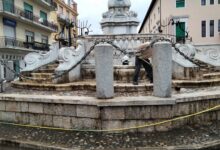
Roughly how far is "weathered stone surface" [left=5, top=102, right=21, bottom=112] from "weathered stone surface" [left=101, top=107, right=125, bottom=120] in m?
2.32

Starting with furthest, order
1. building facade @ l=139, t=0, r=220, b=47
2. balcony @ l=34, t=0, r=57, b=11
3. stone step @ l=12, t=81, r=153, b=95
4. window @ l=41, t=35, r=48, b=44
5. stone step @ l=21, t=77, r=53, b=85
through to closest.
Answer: window @ l=41, t=35, r=48, b=44 → balcony @ l=34, t=0, r=57, b=11 → building facade @ l=139, t=0, r=220, b=47 → stone step @ l=21, t=77, r=53, b=85 → stone step @ l=12, t=81, r=153, b=95

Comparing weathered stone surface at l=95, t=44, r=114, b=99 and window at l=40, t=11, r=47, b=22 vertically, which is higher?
window at l=40, t=11, r=47, b=22

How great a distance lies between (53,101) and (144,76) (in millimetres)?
4608

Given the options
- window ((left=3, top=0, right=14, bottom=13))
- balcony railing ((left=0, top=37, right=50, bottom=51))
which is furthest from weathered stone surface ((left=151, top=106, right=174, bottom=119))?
window ((left=3, top=0, right=14, bottom=13))

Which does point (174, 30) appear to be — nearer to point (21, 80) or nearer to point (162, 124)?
point (21, 80)

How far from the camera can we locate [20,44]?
1277 inches

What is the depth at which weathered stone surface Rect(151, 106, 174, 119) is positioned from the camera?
6.25 m

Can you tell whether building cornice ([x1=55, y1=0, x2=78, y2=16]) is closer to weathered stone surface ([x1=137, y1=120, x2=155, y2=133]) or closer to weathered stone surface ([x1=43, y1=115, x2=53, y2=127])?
weathered stone surface ([x1=43, y1=115, x2=53, y2=127])

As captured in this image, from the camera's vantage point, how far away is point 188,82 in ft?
29.1

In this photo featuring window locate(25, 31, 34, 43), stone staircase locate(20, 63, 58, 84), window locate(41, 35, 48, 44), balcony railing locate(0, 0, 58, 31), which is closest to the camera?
stone staircase locate(20, 63, 58, 84)

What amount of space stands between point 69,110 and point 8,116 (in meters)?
1.94

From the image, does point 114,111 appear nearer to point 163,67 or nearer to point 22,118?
point 163,67

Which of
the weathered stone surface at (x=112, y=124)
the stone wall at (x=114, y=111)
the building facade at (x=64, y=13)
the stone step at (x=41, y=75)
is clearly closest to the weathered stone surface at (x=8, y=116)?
the stone wall at (x=114, y=111)

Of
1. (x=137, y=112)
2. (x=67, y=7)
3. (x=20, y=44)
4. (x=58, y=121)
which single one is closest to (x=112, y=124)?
(x=137, y=112)
